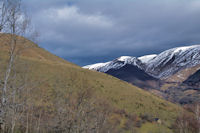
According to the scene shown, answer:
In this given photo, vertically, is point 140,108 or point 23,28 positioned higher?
point 23,28

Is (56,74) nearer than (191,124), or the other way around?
(191,124)

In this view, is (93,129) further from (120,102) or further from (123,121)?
(120,102)

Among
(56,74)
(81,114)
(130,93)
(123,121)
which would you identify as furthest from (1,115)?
(130,93)

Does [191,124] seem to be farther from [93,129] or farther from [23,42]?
[23,42]

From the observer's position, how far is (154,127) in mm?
30641

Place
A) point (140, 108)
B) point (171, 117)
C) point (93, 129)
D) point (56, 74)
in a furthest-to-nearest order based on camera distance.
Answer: point (56, 74)
point (140, 108)
point (171, 117)
point (93, 129)

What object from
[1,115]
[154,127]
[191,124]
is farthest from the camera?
[154,127]

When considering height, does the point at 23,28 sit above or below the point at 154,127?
above

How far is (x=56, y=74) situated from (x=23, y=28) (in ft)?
115

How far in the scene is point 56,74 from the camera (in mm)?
45500

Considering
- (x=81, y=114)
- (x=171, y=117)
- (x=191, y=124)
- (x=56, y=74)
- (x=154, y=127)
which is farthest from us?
(x=56, y=74)

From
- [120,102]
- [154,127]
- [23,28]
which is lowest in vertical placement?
[154,127]

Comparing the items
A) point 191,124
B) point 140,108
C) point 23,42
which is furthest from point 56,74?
point 23,42

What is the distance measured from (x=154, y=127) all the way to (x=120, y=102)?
10849 mm
